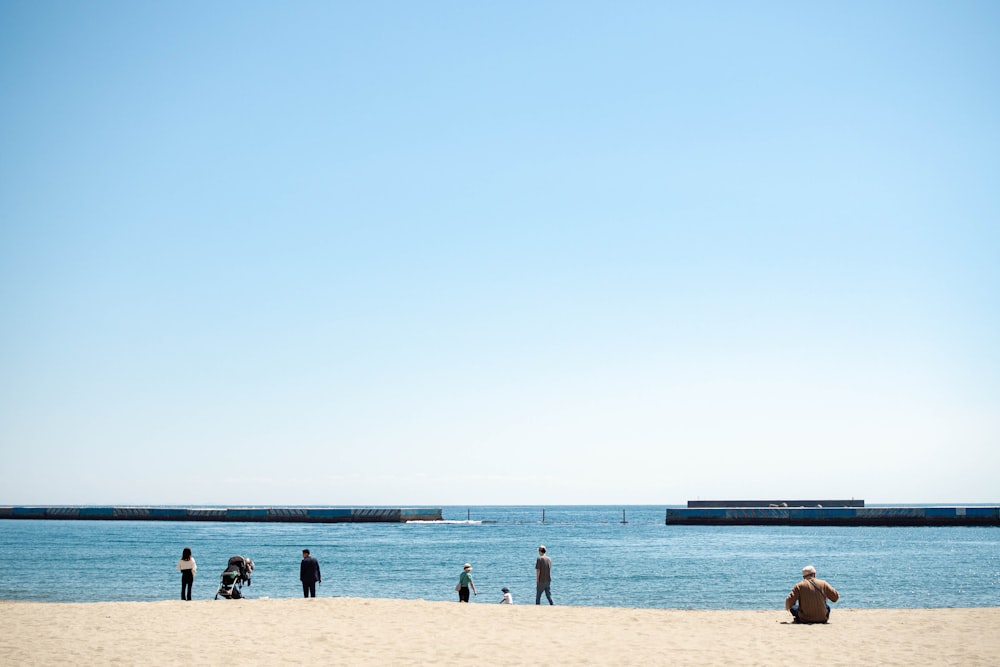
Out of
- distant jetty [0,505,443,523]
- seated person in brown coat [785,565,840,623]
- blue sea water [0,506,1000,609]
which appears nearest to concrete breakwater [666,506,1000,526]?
blue sea water [0,506,1000,609]

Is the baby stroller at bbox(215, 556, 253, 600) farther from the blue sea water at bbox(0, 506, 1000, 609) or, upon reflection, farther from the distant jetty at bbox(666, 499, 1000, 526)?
the distant jetty at bbox(666, 499, 1000, 526)

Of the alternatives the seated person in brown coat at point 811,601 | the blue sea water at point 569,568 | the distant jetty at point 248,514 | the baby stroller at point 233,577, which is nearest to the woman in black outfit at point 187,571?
the baby stroller at point 233,577

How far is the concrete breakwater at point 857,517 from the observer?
92.1m

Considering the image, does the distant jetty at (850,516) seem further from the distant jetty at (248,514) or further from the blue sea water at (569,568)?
the distant jetty at (248,514)

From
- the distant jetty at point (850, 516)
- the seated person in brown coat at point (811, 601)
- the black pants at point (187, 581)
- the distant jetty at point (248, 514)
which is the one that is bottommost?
the distant jetty at point (248, 514)

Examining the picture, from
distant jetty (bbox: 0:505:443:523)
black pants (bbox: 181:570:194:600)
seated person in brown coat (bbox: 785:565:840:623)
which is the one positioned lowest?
distant jetty (bbox: 0:505:443:523)

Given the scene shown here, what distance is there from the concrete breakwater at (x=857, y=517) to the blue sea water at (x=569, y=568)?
50.0 ft

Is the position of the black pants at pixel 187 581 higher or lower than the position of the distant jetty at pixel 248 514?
higher

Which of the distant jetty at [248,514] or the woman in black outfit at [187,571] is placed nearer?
the woman in black outfit at [187,571]

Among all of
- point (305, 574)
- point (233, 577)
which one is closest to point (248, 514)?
point (233, 577)

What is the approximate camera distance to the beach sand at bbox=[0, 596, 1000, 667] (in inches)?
504

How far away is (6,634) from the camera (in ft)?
48.9

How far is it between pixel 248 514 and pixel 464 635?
375ft

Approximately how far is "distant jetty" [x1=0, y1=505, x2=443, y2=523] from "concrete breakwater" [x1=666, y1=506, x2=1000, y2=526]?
45.2 meters
